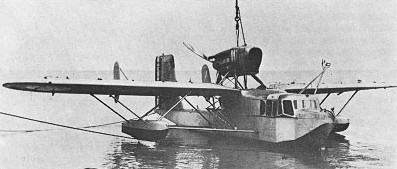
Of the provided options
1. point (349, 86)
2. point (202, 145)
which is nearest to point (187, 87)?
point (202, 145)

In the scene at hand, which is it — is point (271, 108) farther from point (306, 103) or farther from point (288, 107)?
point (306, 103)

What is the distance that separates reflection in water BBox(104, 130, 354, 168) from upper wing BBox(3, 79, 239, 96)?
2.17 meters

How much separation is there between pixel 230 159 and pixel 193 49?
241 inches

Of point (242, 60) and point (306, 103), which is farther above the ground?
point (242, 60)

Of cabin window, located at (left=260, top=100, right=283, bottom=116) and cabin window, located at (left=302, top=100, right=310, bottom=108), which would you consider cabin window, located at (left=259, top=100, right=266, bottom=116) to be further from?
cabin window, located at (left=302, top=100, right=310, bottom=108)

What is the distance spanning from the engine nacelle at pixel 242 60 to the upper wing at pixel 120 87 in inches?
42.7

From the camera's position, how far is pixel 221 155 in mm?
13766

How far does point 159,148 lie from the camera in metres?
15.5

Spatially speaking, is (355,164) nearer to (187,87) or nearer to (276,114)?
(276,114)

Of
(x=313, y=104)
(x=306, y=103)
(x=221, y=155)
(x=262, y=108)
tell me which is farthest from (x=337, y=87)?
(x=221, y=155)

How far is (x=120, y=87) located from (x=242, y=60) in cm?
504

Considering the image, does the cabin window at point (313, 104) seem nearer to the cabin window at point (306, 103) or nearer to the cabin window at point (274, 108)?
the cabin window at point (306, 103)

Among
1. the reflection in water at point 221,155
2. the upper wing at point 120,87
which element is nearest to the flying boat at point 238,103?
the upper wing at point 120,87

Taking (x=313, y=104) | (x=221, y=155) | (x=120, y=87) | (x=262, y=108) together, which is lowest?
(x=221, y=155)
